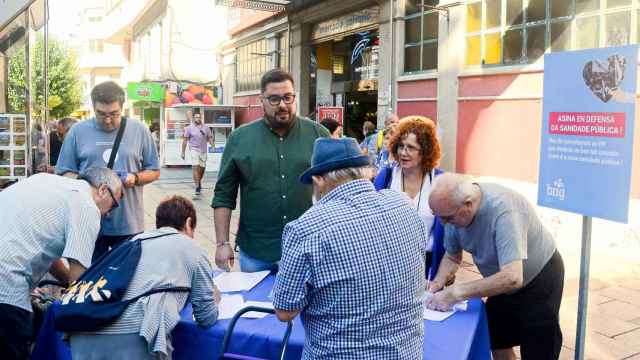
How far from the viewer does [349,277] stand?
6.38 feet

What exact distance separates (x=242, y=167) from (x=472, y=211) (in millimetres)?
1519

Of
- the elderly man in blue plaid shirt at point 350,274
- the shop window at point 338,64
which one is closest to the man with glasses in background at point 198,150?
the shop window at point 338,64

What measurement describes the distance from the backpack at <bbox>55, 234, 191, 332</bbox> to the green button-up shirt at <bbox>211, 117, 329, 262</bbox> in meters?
1.09

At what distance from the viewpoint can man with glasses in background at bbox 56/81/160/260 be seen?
13.4 ft

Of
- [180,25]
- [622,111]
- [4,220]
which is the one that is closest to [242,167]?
[4,220]

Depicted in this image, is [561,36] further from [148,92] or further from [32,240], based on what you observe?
[148,92]

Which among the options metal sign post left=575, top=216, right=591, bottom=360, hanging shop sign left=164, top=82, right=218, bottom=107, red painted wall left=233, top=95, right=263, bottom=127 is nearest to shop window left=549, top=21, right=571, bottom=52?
metal sign post left=575, top=216, right=591, bottom=360

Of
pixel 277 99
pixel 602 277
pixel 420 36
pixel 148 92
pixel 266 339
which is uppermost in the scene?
pixel 420 36

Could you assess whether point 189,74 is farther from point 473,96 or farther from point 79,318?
point 79,318

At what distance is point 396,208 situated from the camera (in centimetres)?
210

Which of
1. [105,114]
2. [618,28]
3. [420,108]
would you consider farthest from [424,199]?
[420,108]

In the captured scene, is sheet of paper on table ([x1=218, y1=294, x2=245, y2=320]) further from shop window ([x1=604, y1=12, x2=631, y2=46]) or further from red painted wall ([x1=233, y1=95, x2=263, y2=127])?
red painted wall ([x1=233, y1=95, x2=263, y2=127])

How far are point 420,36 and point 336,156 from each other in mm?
11666

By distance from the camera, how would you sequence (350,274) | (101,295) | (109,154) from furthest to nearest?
(109,154)
(101,295)
(350,274)
